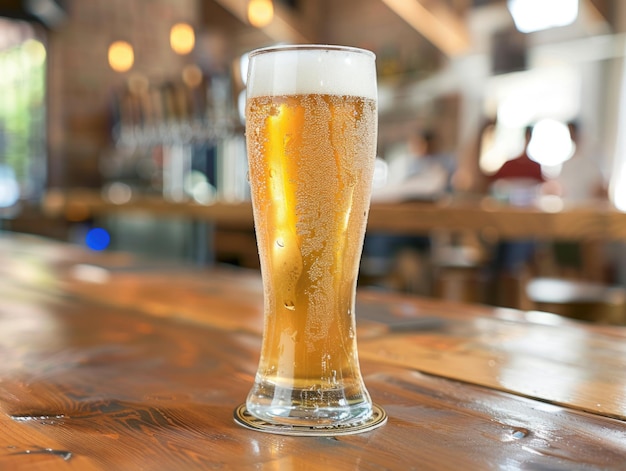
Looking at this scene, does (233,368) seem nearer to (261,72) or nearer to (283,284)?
(283,284)

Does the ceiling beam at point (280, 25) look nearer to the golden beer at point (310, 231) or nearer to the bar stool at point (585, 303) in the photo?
the bar stool at point (585, 303)

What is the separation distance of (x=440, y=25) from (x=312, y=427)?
7.52m

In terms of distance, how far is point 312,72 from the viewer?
20.1 inches

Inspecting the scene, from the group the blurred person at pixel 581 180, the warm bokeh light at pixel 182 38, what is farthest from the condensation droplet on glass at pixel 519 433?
the warm bokeh light at pixel 182 38

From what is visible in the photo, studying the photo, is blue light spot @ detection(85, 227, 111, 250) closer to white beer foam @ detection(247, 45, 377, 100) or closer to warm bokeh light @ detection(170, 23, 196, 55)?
warm bokeh light @ detection(170, 23, 196, 55)

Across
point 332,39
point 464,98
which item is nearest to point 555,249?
point 464,98

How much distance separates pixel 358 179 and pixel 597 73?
6481 mm

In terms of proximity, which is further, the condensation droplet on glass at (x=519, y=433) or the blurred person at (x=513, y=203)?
the blurred person at (x=513, y=203)

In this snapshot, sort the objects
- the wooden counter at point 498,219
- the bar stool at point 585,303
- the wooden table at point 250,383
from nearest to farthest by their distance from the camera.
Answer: the wooden table at point 250,383 → the wooden counter at point 498,219 → the bar stool at point 585,303

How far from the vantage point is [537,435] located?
0.47 meters

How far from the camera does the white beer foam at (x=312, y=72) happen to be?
0.51 metres

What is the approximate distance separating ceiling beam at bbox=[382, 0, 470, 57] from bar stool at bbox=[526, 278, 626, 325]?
216 inches

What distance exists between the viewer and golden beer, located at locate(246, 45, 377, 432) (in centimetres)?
50

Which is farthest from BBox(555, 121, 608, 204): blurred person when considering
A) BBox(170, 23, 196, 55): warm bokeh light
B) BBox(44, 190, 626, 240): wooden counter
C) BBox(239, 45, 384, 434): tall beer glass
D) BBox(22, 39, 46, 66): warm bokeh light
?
BBox(22, 39, 46, 66): warm bokeh light
